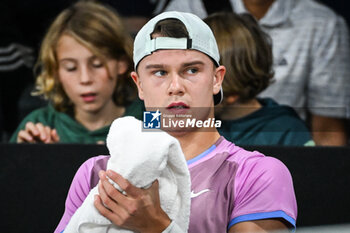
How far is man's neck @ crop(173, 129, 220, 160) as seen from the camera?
133 cm

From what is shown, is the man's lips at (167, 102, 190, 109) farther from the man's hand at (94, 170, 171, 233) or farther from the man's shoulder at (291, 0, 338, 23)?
the man's shoulder at (291, 0, 338, 23)

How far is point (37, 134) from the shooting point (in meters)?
2.13

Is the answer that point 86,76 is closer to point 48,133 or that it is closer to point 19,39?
point 48,133

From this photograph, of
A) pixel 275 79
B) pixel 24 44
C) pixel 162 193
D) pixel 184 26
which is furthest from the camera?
pixel 24 44

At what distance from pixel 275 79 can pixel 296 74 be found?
0.09m

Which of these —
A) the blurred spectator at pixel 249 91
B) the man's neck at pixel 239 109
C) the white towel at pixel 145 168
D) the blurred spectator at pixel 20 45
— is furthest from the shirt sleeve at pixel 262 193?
the blurred spectator at pixel 20 45

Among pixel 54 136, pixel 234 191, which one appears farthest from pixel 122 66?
pixel 234 191

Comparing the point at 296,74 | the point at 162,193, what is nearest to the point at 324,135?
the point at 296,74

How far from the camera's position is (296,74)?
7.06 ft

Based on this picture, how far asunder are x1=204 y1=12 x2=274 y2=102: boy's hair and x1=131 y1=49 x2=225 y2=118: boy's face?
1.69 ft

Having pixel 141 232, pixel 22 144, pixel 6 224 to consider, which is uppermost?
pixel 141 232

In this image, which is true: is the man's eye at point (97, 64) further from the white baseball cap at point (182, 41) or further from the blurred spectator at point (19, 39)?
the white baseball cap at point (182, 41)

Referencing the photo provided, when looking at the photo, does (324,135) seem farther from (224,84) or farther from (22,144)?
(22,144)

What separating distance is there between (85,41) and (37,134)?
0.34 meters
